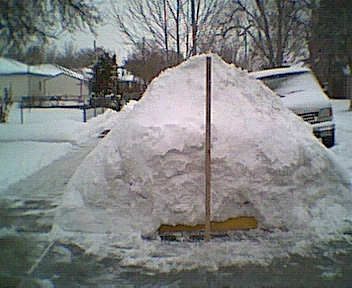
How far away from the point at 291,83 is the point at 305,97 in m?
0.52

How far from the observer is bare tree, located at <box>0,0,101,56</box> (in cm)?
1105

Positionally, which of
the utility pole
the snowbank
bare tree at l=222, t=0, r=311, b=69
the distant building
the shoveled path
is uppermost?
bare tree at l=222, t=0, r=311, b=69

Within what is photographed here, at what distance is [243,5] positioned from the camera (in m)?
13.9

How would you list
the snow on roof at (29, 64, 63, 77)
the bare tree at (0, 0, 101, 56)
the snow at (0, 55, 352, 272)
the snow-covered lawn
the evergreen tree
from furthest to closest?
the evergreen tree
the snow on roof at (29, 64, 63, 77)
the bare tree at (0, 0, 101, 56)
the snow-covered lawn
the snow at (0, 55, 352, 272)

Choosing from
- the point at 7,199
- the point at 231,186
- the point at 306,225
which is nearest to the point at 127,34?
the point at 7,199

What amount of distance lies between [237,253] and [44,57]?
11.6 m

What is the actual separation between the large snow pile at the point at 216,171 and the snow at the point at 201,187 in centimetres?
1

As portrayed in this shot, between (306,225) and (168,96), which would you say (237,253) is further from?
(168,96)

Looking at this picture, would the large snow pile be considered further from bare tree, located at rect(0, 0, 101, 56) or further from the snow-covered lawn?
bare tree, located at rect(0, 0, 101, 56)

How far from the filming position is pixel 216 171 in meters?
5.02

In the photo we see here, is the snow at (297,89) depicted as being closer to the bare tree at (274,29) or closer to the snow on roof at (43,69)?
the bare tree at (274,29)

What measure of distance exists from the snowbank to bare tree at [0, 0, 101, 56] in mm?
6350

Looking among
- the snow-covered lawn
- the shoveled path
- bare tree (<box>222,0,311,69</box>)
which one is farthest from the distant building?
bare tree (<box>222,0,311,69</box>)

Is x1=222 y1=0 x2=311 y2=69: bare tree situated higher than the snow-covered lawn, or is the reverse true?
x1=222 y1=0 x2=311 y2=69: bare tree
